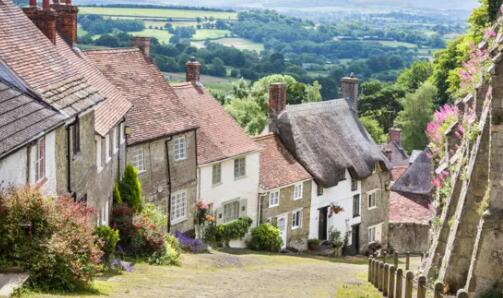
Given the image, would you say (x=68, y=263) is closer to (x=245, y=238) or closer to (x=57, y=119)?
(x=57, y=119)

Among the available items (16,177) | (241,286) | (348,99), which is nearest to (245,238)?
(348,99)

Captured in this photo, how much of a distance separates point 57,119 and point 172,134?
1550 cm

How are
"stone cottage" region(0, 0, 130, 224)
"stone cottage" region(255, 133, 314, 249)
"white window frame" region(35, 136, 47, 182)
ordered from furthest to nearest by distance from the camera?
"stone cottage" region(255, 133, 314, 249) → "stone cottage" region(0, 0, 130, 224) → "white window frame" region(35, 136, 47, 182)

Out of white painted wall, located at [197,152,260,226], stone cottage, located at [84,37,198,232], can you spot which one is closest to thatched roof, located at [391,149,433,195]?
white painted wall, located at [197,152,260,226]

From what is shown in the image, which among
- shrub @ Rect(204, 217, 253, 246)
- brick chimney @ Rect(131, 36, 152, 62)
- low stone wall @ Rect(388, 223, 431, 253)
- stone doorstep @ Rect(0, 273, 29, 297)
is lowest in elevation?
low stone wall @ Rect(388, 223, 431, 253)

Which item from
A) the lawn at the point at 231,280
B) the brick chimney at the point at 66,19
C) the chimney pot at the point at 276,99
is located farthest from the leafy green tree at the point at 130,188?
the chimney pot at the point at 276,99

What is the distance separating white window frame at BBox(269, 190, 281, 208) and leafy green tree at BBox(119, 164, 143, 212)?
12015 millimetres

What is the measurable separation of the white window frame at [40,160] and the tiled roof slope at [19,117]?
0.67 metres

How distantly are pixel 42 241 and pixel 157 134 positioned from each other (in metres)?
17.0

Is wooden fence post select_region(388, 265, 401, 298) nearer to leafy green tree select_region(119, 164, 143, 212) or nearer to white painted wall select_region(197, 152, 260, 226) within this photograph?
leafy green tree select_region(119, 164, 143, 212)

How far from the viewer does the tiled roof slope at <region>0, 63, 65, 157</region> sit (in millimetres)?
17250

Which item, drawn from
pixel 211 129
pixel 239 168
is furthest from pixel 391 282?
pixel 211 129

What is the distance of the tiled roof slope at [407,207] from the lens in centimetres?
5194

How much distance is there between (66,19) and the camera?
3253cm
